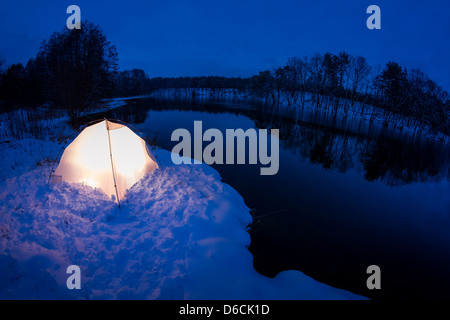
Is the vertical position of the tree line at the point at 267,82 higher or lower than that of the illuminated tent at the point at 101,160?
higher

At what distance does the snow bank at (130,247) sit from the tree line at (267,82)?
1748cm

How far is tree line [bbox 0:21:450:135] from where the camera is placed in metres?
20.9

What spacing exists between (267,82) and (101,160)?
78205 millimetres

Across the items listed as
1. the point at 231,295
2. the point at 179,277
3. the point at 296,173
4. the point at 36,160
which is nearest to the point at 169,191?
the point at 179,277

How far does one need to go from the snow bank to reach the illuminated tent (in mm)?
368

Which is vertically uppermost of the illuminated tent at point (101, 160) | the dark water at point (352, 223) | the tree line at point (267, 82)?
the tree line at point (267, 82)

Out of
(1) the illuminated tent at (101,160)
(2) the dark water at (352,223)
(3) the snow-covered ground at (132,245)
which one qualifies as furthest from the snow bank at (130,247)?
(2) the dark water at (352,223)

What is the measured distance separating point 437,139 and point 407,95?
1339 centimetres

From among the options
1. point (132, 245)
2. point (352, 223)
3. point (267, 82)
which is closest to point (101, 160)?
point (132, 245)

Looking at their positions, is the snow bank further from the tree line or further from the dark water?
the tree line

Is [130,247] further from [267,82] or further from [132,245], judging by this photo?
[267,82]

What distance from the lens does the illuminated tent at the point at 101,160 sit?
6.77 m

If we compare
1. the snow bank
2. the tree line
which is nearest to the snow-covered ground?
the snow bank

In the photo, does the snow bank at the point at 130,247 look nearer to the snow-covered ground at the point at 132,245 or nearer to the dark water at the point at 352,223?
the snow-covered ground at the point at 132,245
